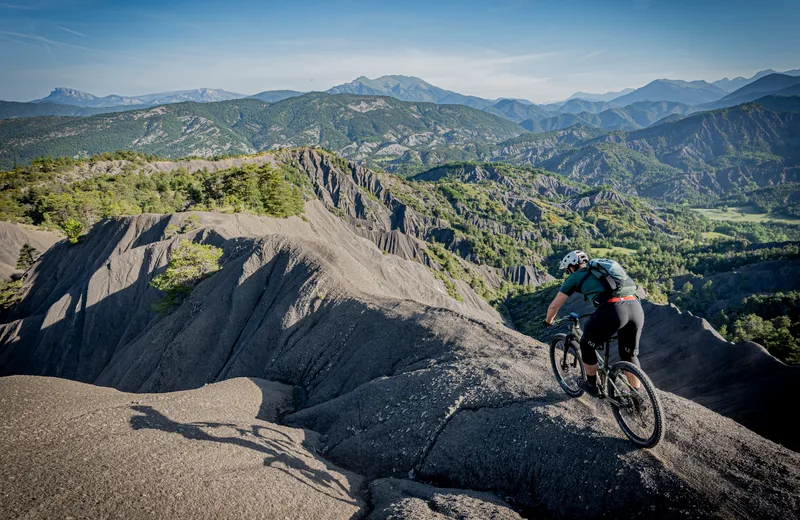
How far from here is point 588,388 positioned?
8.75m

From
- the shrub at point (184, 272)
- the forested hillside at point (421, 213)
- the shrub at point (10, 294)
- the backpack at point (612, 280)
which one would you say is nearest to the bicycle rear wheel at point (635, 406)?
the backpack at point (612, 280)

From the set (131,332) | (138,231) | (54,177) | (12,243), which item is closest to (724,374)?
(131,332)

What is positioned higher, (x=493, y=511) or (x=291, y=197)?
(x=291, y=197)

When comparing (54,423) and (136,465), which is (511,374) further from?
(54,423)

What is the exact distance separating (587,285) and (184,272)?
29.1m

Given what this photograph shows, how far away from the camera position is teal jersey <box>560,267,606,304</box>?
25.3 feet

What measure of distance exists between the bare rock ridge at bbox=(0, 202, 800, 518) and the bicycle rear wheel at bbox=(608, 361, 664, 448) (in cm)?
35

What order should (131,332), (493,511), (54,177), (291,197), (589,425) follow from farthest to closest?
(54,177) → (291,197) → (131,332) → (589,425) → (493,511)

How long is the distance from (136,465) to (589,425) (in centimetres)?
1003

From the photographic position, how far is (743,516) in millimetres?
5961

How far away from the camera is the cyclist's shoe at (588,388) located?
8.54 meters

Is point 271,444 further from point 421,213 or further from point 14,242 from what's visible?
point 421,213

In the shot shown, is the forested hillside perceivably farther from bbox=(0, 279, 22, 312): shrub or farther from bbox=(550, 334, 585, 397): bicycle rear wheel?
bbox=(550, 334, 585, 397): bicycle rear wheel

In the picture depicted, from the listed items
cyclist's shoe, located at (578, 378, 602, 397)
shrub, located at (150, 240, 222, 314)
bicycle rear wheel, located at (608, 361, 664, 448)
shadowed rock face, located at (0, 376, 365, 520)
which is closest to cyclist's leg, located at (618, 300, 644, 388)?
bicycle rear wheel, located at (608, 361, 664, 448)
